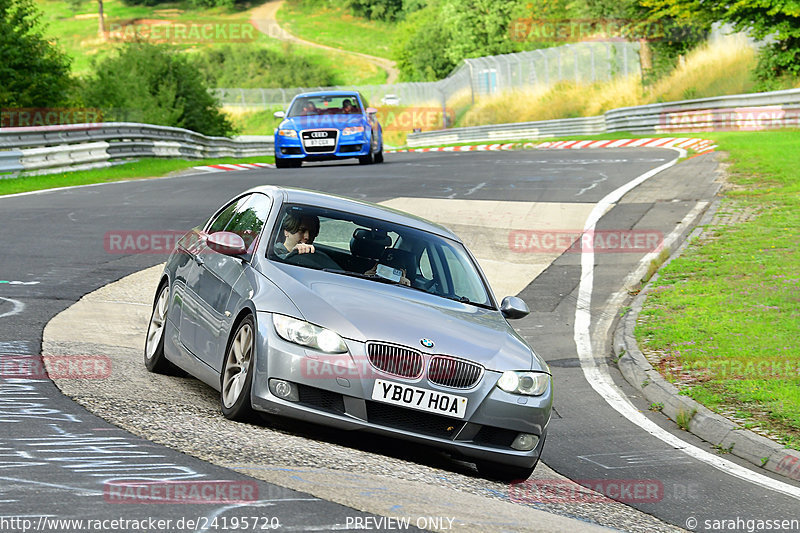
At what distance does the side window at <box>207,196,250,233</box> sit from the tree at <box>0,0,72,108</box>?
75.5 ft

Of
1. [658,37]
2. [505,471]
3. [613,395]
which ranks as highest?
[658,37]

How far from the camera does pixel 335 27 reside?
15300cm

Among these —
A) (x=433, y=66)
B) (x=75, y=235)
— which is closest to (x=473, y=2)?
(x=433, y=66)

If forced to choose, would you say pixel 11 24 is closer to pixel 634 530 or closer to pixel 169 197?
pixel 169 197

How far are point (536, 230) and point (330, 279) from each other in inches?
435

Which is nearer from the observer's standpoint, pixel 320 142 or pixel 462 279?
pixel 462 279

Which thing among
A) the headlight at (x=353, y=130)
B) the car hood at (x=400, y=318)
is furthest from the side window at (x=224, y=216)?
the headlight at (x=353, y=130)

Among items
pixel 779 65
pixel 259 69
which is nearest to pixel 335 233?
pixel 779 65

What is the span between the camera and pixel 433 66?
11506 cm

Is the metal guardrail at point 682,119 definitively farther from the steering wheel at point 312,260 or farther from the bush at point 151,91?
the steering wheel at point 312,260

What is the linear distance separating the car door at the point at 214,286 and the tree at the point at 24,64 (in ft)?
77.7

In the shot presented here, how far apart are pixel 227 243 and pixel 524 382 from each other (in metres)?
2.22

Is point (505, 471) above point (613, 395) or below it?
above

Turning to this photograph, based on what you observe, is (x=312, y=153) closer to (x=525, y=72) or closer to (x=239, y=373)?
(x=239, y=373)
